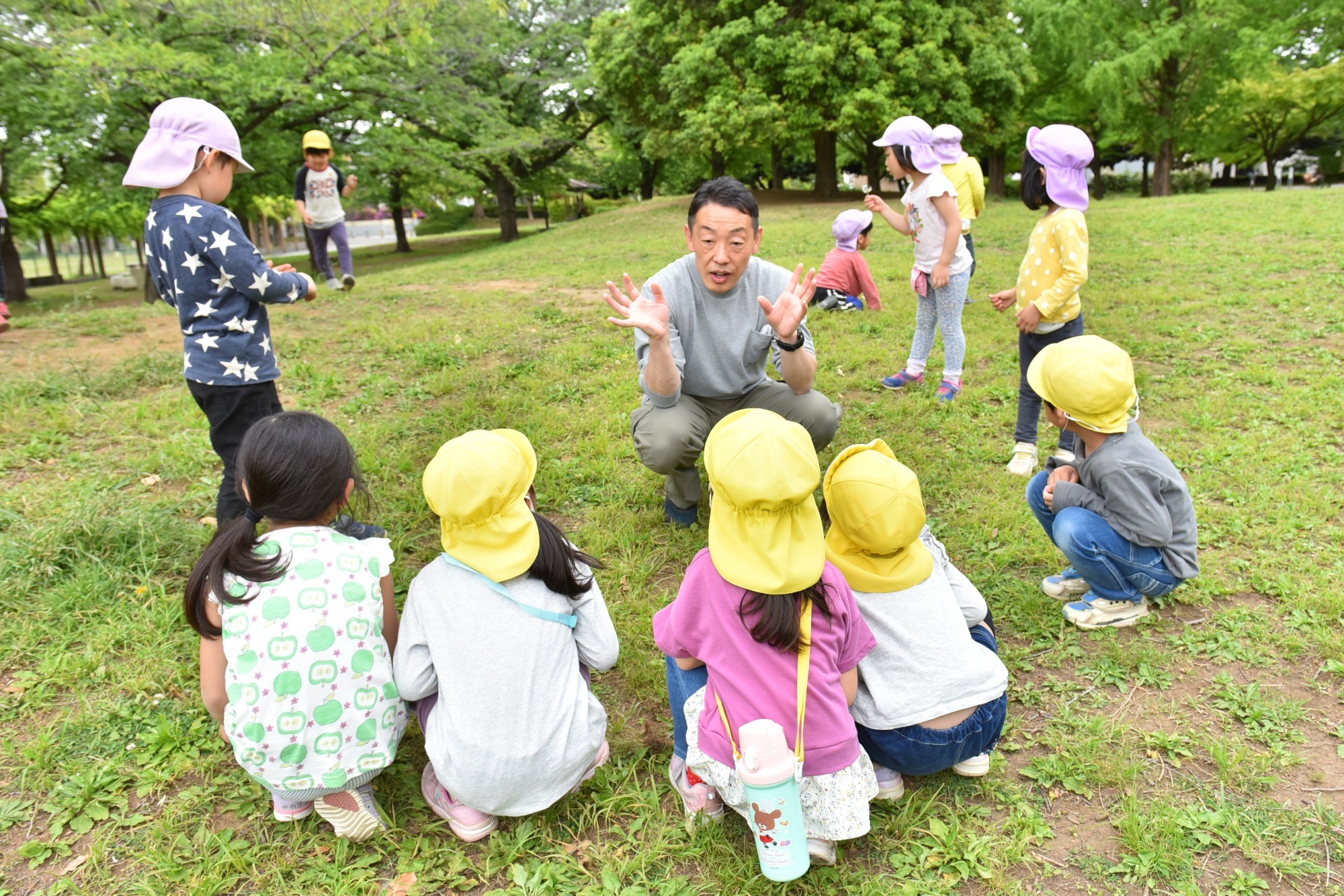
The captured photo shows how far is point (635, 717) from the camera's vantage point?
8.57 feet

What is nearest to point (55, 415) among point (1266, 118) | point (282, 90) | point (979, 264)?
point (979, 264)

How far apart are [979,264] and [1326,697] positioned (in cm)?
723

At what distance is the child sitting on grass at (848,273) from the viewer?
22.2ft

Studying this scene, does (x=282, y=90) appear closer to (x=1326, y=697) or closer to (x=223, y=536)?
(x=223, y=536)

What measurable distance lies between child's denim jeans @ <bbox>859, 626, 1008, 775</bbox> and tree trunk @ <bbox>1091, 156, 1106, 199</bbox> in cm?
3035

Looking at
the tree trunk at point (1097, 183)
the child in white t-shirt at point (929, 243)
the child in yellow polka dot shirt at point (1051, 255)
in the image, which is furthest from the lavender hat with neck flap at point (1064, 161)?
the tree trunk at point (1097, 183)

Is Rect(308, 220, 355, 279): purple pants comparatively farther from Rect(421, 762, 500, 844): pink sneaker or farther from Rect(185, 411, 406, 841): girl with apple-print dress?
Rect(421, 762, 500, 844): pink sneaker

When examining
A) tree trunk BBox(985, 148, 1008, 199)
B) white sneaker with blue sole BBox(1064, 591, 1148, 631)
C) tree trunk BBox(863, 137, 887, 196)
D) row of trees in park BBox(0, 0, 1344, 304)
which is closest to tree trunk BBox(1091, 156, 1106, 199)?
row of trees in park BBox(0, 0, 1344, 304)

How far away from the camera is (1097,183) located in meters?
29.3

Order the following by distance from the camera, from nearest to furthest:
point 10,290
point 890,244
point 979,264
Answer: point 979,264 < point 890,244 < point 10,290

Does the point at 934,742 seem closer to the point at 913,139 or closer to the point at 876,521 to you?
the point at 876,521

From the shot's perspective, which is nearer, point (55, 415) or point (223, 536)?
point (223, 536)

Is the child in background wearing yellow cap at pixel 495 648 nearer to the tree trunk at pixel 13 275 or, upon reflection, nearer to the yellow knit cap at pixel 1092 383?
the yellow knit cap at pixel 1092 383

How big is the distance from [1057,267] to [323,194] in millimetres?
7148
